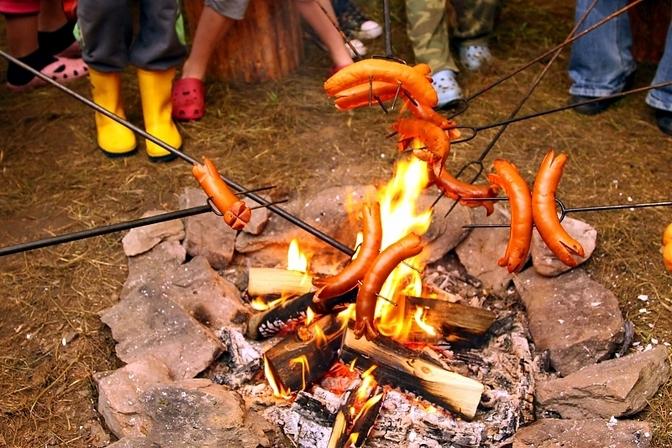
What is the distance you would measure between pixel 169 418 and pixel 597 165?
255 cm

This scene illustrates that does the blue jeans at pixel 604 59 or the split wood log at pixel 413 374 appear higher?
the blue jeans at pixel 604 59

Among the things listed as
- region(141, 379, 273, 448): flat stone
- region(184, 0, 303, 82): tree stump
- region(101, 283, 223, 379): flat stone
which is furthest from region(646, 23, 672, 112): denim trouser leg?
region(141, 379, 273, 448): flat stone

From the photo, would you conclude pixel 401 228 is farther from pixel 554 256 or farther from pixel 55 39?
pixel 55 39

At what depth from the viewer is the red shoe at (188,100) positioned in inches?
176

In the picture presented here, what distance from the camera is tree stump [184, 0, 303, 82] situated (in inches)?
181

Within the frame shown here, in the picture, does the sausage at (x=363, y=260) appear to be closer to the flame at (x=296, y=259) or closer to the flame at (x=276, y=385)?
the flame at (x=276, y=385)

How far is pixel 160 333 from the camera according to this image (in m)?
3.02

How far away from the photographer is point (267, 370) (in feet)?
9.37

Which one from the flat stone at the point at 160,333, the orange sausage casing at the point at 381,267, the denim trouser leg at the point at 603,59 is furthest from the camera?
the denim trouser leg at the point at 603,59

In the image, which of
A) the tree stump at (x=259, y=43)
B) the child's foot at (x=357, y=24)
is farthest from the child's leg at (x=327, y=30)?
the child's foot at (x=357, y=24)

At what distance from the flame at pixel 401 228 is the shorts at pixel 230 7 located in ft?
5.01

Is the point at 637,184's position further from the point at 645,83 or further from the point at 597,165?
the point at 645,83

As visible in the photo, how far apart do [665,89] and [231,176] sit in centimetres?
236

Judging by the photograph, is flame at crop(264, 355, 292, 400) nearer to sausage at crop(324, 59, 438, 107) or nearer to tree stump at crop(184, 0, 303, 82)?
sausage at crop(324, 59, 438, 107)
